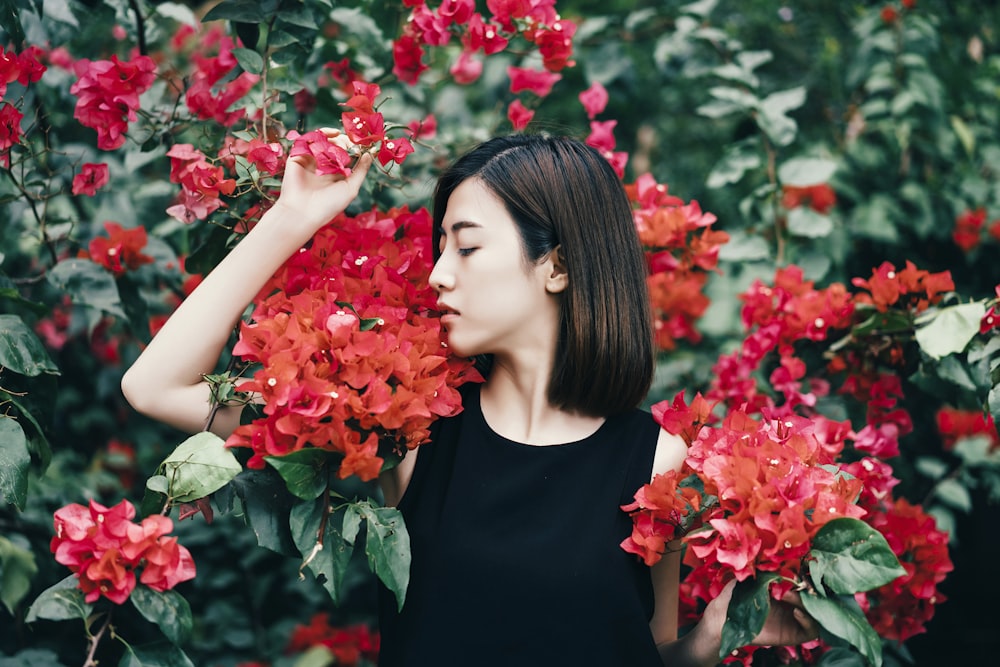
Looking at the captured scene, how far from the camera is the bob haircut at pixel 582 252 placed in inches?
49.0

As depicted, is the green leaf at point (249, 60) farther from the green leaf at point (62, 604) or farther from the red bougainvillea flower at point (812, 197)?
the red bougainvillea flower at point (812, 197)

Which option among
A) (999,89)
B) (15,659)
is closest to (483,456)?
(15,659)

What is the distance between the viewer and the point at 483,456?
1249 millimetres

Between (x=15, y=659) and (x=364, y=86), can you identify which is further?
(x=15, y=659)

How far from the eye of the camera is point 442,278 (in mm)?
1188

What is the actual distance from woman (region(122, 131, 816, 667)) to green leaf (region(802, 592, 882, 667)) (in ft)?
0.21

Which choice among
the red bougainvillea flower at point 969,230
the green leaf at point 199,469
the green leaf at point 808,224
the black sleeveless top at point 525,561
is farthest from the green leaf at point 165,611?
the red bougainvillea flower at point 969,230

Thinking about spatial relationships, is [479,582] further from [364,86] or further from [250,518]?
[364,86]

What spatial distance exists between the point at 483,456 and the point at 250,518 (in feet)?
1.13

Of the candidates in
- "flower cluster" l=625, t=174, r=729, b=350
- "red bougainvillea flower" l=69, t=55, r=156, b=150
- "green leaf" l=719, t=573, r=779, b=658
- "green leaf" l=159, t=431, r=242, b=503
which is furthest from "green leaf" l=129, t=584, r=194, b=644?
"flower cluster" l=625, t=174, r=729, b=350

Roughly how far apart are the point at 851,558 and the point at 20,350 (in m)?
1.08

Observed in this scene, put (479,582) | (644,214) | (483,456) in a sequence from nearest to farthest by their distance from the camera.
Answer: (479,582) → (483,456) → (644,214)

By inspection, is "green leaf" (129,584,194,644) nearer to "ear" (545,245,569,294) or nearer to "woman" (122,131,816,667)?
"woman" (122,131,816,667)

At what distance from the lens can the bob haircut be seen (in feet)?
4.08
